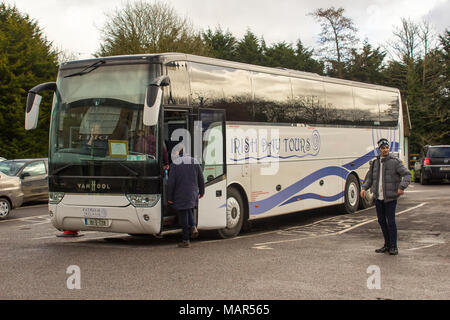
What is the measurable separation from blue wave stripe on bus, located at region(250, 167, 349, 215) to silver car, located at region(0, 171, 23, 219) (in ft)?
26.4

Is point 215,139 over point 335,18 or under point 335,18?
under

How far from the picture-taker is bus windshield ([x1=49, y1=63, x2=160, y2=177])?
10.6 metres

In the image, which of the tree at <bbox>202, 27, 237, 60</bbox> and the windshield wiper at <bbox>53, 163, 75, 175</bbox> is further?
the tree at <bbox>202, 27, 237, 60</bbox>

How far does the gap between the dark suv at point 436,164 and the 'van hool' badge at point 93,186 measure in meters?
22.7

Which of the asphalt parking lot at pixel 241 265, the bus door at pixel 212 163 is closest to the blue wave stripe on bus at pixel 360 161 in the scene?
the asphalt parking lot at pixel 241 265

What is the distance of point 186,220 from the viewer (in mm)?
11039

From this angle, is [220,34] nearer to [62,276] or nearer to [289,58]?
[289,58]

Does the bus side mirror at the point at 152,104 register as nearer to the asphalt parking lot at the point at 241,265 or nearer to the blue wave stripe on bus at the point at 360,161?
the asphalt parking lot at the point at 241,265

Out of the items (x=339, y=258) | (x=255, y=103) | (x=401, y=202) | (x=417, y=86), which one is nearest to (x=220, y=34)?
(x=417, y=86)

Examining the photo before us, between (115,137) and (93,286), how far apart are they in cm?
355

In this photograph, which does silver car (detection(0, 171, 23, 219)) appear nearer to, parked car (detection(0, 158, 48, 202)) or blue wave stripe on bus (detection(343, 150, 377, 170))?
parked car (detection(0, 158, 48, 202))

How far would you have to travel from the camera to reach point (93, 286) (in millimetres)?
7766

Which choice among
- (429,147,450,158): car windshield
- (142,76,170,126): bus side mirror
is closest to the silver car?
(142,76,170,126): bus side mirror

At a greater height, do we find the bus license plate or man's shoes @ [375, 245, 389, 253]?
the bus license plate
